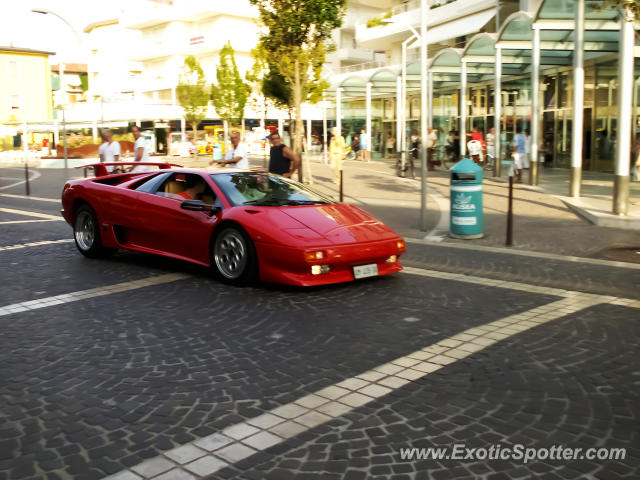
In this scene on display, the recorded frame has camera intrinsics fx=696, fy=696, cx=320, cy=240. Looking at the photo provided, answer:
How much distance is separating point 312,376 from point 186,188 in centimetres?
457

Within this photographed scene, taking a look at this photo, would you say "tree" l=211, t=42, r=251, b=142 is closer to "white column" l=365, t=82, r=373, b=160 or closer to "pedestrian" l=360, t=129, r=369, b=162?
"white column" l=365, t=82, r=373, b=160

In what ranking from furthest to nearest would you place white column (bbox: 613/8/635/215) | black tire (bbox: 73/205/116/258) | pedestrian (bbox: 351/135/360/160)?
pedestrian (bbox: 351/135/360/160)
white column (bbox: 613/8/635/215)
black tire (bbox: 73/205/116/258)

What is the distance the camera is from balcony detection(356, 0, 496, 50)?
36.0m

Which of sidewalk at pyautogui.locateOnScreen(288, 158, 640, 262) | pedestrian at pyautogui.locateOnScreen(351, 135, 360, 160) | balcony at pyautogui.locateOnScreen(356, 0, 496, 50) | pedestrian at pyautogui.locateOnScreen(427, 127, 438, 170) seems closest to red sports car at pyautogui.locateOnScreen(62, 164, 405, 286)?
sidewalk at pyautogui.locateOnScreen(288, 158, 640, 262)

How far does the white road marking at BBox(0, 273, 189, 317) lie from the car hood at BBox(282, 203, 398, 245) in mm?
1733

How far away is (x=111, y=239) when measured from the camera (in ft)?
30.6

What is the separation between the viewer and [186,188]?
8.78 metres

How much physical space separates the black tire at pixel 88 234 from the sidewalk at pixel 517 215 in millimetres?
5376

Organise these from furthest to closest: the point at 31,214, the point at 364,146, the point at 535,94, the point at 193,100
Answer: the point at 193,100 → the point at 364,146 → the point at 535,94 → the point at 31,214

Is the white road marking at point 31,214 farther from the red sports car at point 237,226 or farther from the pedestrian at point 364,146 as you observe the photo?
the pedestrian at point 364,146

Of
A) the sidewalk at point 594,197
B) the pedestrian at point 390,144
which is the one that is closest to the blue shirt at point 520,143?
the sidewalk at point 594,197

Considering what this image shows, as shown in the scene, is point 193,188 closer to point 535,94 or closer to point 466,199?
point 466,199

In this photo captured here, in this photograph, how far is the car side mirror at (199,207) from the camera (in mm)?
8148

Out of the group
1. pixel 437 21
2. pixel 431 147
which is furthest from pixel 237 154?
pixel 437 21
